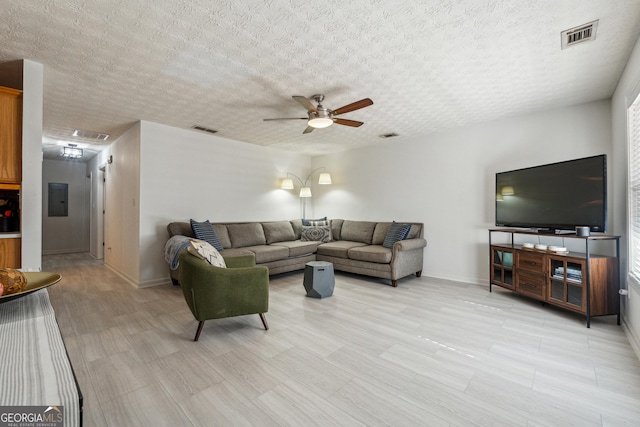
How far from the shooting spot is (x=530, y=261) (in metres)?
3.31

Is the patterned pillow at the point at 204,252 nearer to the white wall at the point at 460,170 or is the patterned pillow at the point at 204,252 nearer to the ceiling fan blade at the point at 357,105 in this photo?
the ceiling fan blade at the point at 357,105

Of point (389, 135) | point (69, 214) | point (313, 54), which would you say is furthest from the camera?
Answer: point (69, 214)

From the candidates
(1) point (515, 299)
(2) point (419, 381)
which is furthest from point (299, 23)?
(1) point (515, 299)

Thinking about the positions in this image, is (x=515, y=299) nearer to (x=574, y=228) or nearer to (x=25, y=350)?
(x=574, y=228)

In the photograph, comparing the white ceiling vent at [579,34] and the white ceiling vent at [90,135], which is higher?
the white ceiling vent at [579,34]

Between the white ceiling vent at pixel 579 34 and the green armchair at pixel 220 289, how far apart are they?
300 centimetres

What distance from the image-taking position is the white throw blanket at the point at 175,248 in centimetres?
365

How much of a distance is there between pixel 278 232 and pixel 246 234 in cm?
69

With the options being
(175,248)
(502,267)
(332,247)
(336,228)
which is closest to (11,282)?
(175,248)

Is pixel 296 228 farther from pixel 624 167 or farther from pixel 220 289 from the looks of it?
pixel 624 167

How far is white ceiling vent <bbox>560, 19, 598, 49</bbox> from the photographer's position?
6.70 ft

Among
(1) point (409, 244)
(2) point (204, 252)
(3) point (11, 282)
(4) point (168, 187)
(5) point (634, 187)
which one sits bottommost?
(1) point (409, 244)

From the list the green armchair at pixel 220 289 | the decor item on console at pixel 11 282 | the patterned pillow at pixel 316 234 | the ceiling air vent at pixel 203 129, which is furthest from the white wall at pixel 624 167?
the ceiling air vent at pixel 203 129

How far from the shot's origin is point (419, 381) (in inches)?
73.8
